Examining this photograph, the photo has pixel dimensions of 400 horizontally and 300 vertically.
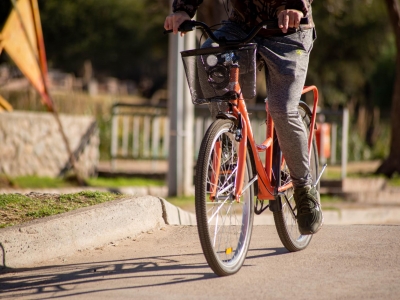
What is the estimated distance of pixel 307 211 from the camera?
14.9 feet

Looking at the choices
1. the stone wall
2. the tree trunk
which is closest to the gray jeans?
the stone wall

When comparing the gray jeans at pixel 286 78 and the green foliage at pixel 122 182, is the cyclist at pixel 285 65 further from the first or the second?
the green foliage at pixel 122 182

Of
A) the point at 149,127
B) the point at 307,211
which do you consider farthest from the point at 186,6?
the point at 149,127

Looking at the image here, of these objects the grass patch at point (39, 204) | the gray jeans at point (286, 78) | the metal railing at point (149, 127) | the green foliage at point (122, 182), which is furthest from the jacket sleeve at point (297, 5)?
the metal railing at point (149, 127)

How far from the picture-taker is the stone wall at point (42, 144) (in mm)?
12008

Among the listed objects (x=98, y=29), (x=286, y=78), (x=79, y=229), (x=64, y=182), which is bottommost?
(x=64, y=182)

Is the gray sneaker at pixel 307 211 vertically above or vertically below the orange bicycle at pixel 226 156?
below

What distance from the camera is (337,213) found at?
902 cm

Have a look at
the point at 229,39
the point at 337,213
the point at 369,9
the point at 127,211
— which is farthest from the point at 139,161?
Result: the point at 369,9

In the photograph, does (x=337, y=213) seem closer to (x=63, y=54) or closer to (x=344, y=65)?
(x=344, y=65)

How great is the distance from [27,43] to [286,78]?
25.7ft

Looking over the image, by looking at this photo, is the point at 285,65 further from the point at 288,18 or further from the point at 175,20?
the point at 175,20

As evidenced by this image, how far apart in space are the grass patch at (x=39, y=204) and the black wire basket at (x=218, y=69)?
1.49 m

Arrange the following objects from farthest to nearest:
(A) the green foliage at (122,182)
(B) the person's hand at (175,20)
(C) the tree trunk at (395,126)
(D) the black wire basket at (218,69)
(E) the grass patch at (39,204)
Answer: (C) the tree trunk at (395,126), (A) the green foliage at (122,182), (E) the grass patch at (39,204), (B) the person's hand at (175,20), (D) the black wire basket at (218,69)
